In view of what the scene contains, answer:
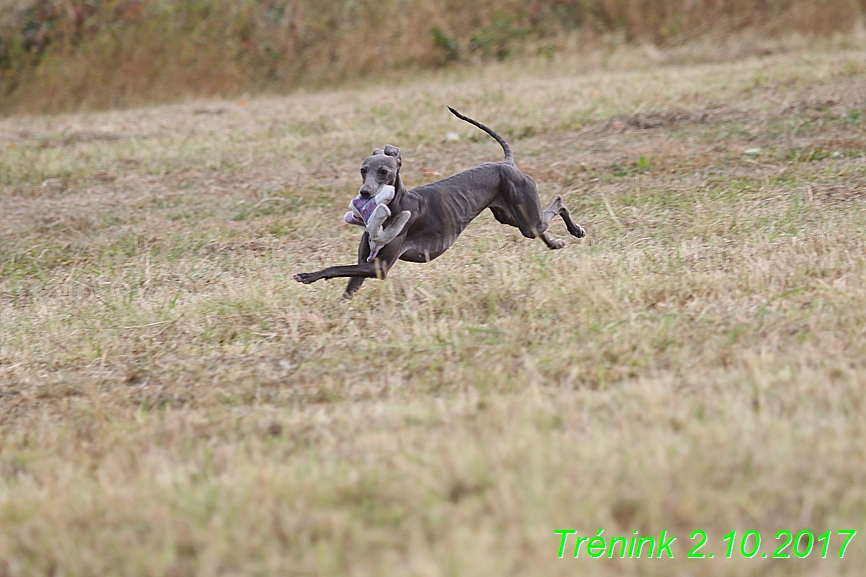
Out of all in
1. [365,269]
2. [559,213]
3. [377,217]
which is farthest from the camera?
[559,213]

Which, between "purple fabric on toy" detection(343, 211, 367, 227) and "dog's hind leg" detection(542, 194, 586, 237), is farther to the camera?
"dog's hind leg" detection(542, 194, 586, 237)

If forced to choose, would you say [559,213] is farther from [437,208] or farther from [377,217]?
[377,217]

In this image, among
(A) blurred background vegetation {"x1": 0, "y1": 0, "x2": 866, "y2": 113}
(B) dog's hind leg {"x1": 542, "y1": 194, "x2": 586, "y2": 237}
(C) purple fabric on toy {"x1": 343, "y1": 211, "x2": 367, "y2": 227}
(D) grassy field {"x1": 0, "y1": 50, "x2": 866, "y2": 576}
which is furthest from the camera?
(A) blurred background vegetation {"x1": 0, "y1": 0, "x2": 866, "y2": 113}

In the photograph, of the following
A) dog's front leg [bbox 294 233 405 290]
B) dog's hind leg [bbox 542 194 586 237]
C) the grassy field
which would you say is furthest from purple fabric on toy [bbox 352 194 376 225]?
dog's hind leg [bbox 542 194 586 237]

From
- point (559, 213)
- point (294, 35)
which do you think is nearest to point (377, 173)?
point (559, 213)

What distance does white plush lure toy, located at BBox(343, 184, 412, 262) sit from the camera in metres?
4.54

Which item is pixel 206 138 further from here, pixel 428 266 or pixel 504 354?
pixel 504 354

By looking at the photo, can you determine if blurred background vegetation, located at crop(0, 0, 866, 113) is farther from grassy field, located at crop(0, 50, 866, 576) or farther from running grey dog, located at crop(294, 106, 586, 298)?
running grey dog, located at crop(294, 106, 586, 298)

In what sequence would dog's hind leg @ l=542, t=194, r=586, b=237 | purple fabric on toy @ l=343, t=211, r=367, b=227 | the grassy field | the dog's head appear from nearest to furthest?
the grassy field → the dog's head → purple fabric on toy @ l=343, t=211, r=367, b=227 → dog's hind leg @ l=542, t=194, r=586, b=237

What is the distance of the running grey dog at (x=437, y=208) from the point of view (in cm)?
470

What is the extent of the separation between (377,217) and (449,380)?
97cm

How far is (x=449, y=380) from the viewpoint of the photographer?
3.91 m

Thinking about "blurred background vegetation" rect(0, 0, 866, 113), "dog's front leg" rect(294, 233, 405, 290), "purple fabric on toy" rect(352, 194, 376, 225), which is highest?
"purple fabric on toy" rect(352, 194, 376, 225)

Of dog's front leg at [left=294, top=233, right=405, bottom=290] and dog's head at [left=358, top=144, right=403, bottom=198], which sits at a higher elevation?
dog's head at [left=358, top=144, right=403, bottom=198]
